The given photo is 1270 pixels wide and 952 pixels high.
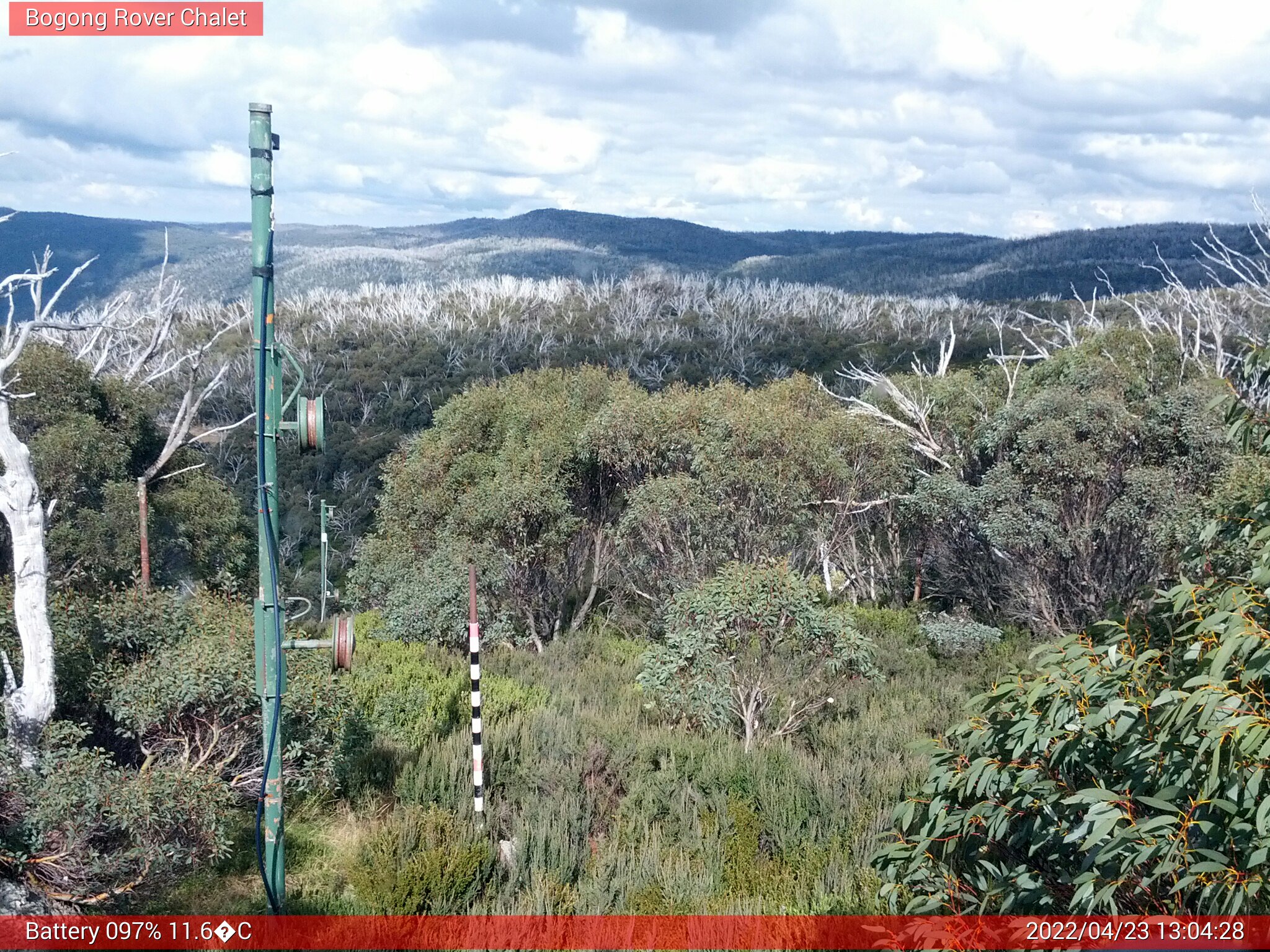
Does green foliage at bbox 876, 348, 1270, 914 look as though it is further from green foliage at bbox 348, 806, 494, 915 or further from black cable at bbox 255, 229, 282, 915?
green foliage at bbox 348, 806, 494, 915

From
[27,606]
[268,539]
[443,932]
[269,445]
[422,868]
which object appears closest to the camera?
[268,539]

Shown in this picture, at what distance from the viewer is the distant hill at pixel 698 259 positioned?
109938mm

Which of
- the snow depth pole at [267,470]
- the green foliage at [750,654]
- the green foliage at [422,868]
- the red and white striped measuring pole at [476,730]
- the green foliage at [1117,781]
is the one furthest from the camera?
the green foliage at [750,654]

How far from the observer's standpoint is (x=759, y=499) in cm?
1296

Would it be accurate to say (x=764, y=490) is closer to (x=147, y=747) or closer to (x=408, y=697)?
(x=408, y=697)

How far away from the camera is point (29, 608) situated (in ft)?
19.0

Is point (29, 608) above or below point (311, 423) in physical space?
below

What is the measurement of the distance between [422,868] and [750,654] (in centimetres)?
397

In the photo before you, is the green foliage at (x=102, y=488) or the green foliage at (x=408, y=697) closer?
the green foliage at (x=408, y=697)

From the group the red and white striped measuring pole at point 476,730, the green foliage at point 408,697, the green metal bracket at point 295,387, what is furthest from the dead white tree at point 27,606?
the green foliage at point 408,697

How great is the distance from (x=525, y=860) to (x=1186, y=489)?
9.80 meters

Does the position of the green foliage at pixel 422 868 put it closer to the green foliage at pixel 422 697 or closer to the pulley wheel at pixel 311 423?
the green foliage at pixel 422 697

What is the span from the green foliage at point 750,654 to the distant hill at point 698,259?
93369 millimetres

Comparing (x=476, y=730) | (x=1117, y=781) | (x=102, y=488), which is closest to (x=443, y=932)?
(x=476, y=730)
